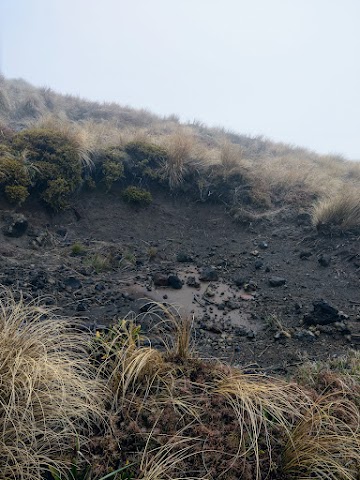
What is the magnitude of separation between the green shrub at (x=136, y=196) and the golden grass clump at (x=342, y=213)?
3790mm

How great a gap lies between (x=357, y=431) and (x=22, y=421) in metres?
2.20

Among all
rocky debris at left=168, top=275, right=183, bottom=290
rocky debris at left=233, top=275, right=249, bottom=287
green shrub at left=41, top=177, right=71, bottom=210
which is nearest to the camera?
rocky debris at left=168, top=275, right=183, bottom=290

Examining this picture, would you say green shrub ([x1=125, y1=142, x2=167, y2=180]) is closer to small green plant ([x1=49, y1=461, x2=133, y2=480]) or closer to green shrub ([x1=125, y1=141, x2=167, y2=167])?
green shrub ([x1=125, y1=141, x2=167, y2=167])

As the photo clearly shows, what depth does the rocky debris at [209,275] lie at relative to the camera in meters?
6.66

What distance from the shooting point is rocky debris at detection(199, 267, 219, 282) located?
6664 mm

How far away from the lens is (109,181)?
29.2ft

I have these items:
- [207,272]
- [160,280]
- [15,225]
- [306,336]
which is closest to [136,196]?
[15,225]

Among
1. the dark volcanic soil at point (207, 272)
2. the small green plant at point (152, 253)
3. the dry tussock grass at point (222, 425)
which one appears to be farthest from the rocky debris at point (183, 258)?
the dry tussock grass at point (222, 425)

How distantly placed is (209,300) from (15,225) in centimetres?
369

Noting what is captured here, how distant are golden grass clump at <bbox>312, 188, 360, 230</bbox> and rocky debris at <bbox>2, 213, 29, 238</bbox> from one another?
19.0 ft

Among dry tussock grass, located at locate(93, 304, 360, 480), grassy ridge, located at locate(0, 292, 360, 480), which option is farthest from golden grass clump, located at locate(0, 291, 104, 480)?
dry tussock grass, located at locate(93, 304, 360, 480)

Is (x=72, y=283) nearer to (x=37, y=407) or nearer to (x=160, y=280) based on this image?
(x=160, y=280)

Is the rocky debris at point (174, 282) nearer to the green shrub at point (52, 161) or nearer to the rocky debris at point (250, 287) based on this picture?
the rocky debris at point (250, 287)

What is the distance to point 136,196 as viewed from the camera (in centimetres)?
891
